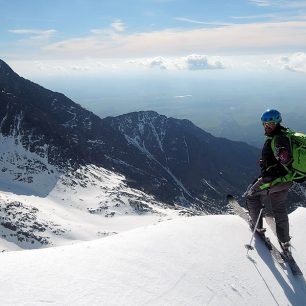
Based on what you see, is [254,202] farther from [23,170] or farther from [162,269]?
[23,170]

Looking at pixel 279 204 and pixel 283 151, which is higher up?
pixel 283 151

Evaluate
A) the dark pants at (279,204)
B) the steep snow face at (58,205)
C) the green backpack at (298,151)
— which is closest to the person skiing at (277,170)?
the dark pants at (279,204)

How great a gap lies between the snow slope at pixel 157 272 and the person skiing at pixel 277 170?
97 cm

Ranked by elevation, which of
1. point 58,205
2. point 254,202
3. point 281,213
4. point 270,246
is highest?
point 254,202

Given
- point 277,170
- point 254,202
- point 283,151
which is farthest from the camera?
point 254,202

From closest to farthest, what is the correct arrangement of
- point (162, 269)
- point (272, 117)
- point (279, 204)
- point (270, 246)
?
point (162, 269), point (272, 117), point (270, 246), point (279, 204)

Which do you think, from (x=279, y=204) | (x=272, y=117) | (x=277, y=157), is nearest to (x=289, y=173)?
(x=277, y=157)

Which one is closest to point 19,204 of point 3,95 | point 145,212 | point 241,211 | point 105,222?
point 105,222

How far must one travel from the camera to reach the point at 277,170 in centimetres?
1071

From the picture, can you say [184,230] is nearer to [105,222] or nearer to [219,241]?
[219,241]

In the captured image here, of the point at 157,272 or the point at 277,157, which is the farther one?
the point at 277,157

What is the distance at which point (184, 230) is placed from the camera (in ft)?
33.0

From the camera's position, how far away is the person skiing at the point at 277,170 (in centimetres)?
1011

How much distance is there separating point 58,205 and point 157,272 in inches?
5730
